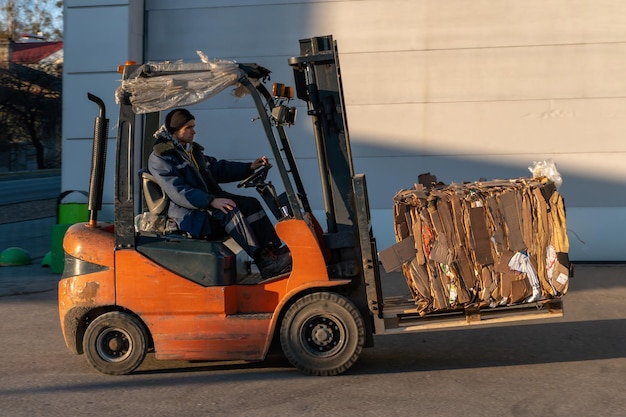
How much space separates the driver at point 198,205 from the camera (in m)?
6.81

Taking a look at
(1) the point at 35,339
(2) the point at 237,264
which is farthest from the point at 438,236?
(1) the point at 35,339

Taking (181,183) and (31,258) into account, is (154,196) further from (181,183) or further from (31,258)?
(31,258)

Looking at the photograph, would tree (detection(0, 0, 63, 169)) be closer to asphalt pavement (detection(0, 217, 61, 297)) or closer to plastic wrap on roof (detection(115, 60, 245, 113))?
asphalt pavement (detection(0, 217, 61, 297))

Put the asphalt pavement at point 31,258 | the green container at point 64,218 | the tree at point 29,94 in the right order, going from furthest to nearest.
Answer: the tree at point 29,94 → the green container at point 64,218 → the asphalt pavement at point 31,258

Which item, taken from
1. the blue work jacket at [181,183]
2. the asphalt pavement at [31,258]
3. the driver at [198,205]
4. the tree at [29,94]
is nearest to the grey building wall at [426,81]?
the asphalt pavement at [31,258]

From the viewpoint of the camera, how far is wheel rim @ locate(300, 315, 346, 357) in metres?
6.79

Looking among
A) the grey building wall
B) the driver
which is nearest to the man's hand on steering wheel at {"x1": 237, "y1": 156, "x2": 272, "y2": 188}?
the driver

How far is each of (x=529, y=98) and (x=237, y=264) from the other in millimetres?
7026

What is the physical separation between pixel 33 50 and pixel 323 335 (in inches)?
1759

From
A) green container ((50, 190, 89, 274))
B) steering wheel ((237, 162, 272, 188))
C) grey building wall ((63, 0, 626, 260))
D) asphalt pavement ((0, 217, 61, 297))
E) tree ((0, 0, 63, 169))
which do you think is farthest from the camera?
tree ((0, 0, 63, 169))

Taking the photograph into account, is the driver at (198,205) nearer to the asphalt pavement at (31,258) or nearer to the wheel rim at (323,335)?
the wheel rim at (323,335)

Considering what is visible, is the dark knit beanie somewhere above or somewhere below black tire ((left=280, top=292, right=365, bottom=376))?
above

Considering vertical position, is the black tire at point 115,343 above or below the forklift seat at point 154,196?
below

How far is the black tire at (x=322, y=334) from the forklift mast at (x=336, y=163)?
22 cm
